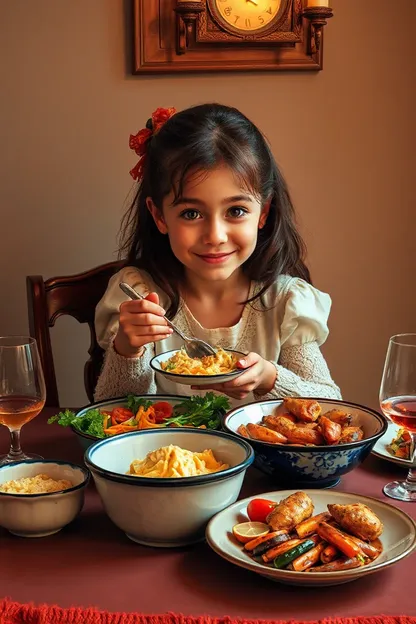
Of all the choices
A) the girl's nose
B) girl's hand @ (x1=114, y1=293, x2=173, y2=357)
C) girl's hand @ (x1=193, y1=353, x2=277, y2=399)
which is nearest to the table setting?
girl's hand @ (x1=193, y1=353, x2=277, y2=399)

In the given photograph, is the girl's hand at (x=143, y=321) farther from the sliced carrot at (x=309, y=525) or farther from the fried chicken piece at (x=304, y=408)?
the sliced carrot at (x=309, y=525)

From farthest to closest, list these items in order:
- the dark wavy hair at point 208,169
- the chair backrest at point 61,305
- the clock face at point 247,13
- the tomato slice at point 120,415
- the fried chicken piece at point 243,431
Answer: the clock face at point 247,13, the chair backrest at point 61,305, the dark wavy hair at point 208,169, the tomato slice at point 120,415, the fried chicken piece at point 243,431

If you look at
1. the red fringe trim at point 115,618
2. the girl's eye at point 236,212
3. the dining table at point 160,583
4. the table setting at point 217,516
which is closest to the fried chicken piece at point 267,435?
the table setting at point 217,516

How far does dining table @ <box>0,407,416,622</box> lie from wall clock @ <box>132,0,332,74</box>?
166 cm

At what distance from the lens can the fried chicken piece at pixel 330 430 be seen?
1.18 meters

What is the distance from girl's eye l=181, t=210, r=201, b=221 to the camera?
176 centimetres

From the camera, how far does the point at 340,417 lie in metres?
1.28

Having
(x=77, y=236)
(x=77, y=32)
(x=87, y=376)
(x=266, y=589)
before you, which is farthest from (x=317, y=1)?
(x=266, y=589)

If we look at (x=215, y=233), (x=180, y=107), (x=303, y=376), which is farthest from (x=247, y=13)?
(x=303, y=376)

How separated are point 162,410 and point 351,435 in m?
0.37

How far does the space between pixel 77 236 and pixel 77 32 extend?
0.62 meters

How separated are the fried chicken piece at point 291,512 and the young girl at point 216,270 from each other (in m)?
0.48

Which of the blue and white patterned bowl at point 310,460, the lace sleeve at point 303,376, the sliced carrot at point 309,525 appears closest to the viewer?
the sliced carrot at point 309,525

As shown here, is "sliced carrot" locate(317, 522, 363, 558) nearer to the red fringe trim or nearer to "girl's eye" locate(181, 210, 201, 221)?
the red fringe trim
